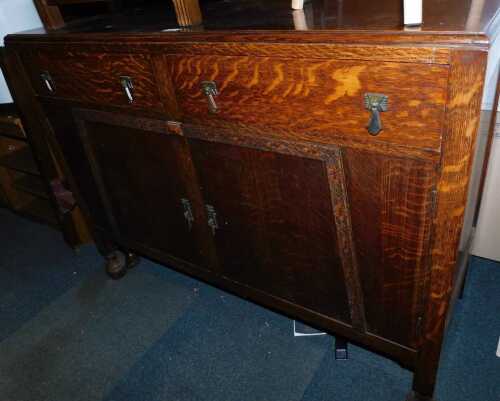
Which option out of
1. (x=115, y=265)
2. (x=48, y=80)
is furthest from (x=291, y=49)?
(x=115, y=265)

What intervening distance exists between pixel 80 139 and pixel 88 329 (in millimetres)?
750

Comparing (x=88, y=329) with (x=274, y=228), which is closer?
(x=274, y=228)

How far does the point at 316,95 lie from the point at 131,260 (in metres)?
→ 1.38

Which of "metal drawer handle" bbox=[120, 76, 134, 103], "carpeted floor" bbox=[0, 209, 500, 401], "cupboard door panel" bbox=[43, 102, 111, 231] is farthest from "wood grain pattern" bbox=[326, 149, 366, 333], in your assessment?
"cupboard door panel" bbox=[43, 102, 111, 231]

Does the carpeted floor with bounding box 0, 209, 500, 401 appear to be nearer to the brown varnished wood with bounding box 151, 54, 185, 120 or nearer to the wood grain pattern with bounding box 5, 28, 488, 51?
the brown varnished wood with bounding box 151, 54, 185, 120

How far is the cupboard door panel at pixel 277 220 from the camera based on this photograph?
3.29 feet

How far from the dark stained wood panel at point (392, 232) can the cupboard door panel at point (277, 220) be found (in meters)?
0.07

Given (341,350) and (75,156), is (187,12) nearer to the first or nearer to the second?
(75,156)

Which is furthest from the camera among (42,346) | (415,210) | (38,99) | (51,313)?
(51,313)

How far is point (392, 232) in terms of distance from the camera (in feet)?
3.01

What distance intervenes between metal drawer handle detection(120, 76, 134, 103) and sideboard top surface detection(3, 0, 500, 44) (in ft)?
0.37

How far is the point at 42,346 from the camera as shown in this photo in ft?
5.29

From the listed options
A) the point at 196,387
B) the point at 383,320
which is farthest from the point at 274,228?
the point at 196,387

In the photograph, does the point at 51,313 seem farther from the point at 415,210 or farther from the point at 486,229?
the point at 486,229
